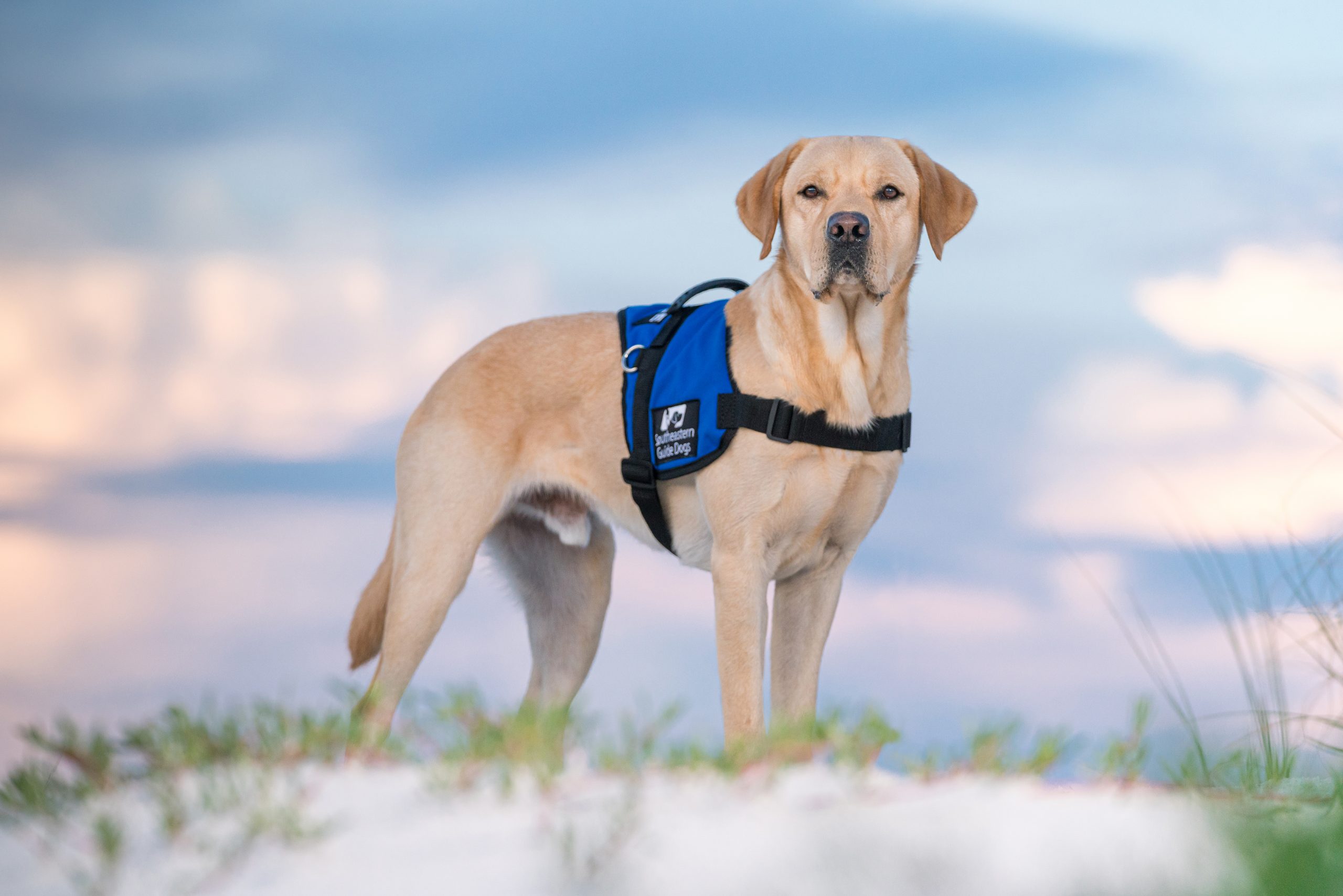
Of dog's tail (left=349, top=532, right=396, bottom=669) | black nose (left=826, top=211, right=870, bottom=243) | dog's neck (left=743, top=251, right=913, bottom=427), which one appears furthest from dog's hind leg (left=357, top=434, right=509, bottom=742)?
black nose (left=826, top=211, right=870, bottom=243)

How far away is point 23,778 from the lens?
Answer: 3154mm

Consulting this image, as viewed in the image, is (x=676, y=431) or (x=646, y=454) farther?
(x=646, y=454)

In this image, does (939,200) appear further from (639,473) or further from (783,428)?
(639,473)

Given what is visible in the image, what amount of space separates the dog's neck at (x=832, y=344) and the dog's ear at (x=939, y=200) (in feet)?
0.60

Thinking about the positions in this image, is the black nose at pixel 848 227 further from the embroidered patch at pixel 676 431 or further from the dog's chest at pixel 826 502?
the embroidered patch at pixel 676 431

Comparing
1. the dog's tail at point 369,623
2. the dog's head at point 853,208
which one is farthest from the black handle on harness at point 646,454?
the dog's tail at point 369,623

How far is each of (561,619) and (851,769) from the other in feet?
10.3

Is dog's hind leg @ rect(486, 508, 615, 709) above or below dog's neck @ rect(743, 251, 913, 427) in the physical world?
below

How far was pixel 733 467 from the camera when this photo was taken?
193 inches

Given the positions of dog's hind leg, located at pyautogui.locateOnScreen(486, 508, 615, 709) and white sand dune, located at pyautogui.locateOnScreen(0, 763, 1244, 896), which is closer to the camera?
white sand dune, located at pyautogui.locateOnScreen(0, 763, 1244, 896)

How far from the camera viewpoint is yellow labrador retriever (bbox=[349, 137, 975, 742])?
4.76 m

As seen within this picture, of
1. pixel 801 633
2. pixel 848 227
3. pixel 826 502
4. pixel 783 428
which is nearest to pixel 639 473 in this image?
pixel 783 428

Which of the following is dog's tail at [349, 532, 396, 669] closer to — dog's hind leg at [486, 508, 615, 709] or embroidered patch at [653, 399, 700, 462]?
dog's hind leg at [486, 508, 615, 709]

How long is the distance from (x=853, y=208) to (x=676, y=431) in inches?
47.0
